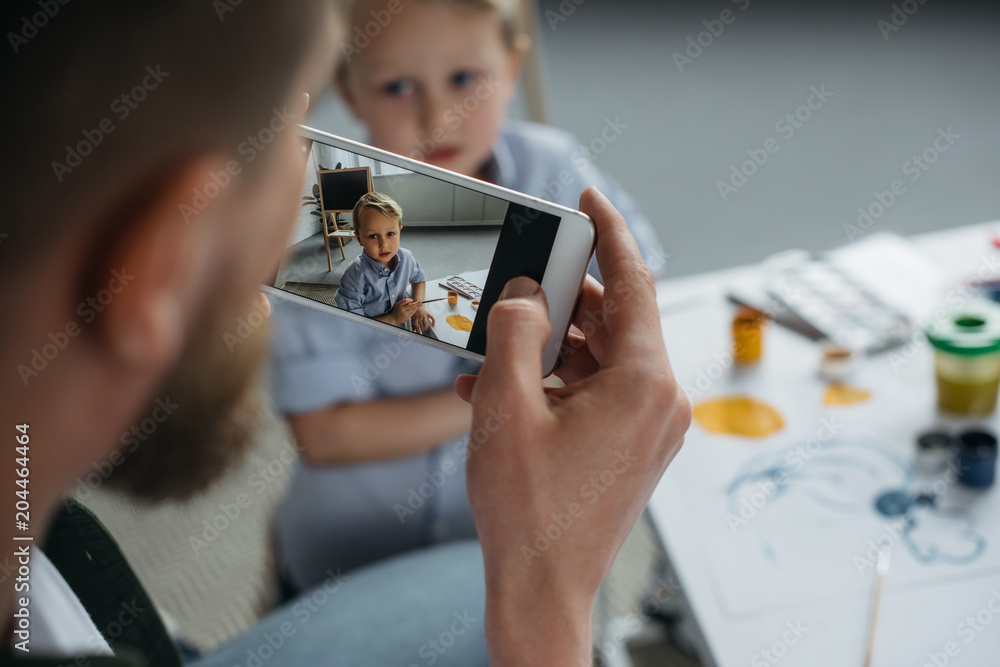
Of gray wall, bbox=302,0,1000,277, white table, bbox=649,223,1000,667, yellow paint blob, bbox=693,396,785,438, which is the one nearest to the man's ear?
white table, bbox=649,223,1000,667

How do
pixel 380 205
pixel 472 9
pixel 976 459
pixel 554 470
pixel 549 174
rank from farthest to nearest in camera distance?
pixel 549 174 < pixel 472 9 < pixel 976 459 < pixel 380 205 < pixel 554 470

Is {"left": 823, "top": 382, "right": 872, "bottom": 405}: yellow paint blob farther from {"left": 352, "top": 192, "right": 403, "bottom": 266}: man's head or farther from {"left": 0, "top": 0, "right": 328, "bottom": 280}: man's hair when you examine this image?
{"left": 0, "top": 0, "right": 328, "bottom": 280}: man's hair

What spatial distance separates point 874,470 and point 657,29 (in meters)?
3.07

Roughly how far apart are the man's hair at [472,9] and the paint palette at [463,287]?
447 millimetres

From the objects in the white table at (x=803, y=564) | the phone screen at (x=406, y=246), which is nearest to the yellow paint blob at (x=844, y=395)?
the white table at (x=803, y=564)

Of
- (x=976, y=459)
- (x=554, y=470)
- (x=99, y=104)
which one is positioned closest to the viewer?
(x=99, y=104)

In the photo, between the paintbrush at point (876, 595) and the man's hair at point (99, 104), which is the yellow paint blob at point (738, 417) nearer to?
the paintbrush at point (876, 595)

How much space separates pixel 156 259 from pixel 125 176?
0.11 ft

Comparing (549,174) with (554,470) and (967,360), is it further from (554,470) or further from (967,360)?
(554,470)

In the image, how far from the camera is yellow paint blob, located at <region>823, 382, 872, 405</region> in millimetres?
821

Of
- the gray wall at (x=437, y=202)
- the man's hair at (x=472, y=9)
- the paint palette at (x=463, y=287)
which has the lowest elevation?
the paint palette at (x=463, y=287)

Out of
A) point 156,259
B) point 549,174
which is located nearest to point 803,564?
point 156,259

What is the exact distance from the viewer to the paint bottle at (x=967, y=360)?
0.76 metres

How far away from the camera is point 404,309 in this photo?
0.59 metres
